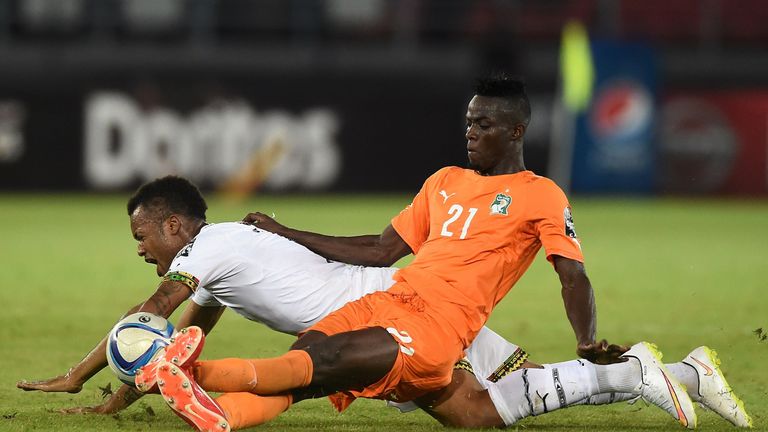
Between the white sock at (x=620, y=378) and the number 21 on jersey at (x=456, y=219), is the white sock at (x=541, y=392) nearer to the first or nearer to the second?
the white sock at (x=620, y=378)

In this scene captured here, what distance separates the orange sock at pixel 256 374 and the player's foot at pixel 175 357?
12 centimetres

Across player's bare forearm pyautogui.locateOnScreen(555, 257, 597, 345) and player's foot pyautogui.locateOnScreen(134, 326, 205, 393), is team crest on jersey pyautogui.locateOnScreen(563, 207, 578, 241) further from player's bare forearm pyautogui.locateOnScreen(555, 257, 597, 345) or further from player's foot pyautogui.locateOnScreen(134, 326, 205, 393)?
player's foot pyautogui.locateOnScreen(134, 326, 205, 393)

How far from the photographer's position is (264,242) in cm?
574

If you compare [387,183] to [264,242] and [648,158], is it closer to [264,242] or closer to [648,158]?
[648,158]

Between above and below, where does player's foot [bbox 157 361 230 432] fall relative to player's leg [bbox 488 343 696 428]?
above

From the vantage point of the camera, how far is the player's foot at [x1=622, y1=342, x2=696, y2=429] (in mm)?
5609

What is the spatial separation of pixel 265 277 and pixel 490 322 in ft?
13.5

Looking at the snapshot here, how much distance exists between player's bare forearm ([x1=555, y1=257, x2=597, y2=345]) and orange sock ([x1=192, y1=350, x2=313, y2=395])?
106 cm

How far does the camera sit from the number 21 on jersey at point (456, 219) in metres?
5.71

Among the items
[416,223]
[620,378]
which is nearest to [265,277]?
[416,223]

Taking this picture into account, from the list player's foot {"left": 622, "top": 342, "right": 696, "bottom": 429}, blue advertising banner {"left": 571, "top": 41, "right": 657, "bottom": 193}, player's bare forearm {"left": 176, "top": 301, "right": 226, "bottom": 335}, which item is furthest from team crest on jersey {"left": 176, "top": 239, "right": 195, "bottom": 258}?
blue advertising banner {"left": 571, "top": 41, "right": 657, "bottom": 193}

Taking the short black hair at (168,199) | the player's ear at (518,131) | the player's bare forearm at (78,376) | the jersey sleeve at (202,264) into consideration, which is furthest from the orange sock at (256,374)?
the player's ear at (518,131)

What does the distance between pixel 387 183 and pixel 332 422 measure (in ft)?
57.4

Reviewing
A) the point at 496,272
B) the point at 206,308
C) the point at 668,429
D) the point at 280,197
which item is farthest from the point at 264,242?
the point at 280,197
